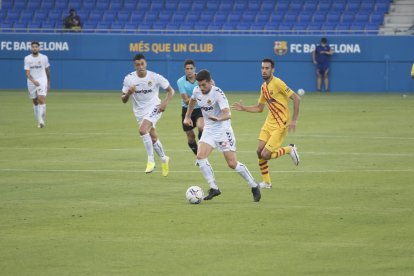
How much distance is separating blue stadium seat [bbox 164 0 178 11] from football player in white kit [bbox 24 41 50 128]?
66.2 feet

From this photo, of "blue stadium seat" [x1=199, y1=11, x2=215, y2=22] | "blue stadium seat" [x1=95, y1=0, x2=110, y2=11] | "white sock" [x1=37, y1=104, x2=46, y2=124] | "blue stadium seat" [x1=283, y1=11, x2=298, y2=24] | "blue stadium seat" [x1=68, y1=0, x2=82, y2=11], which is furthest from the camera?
"blue stadium seat" [x1=68, y1=0, x2=82, y2=11]

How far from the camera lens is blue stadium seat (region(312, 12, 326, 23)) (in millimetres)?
47875

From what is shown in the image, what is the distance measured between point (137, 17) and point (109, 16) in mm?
1453

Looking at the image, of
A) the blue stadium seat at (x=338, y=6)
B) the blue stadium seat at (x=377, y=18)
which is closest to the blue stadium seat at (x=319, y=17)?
the blue stadium seat at (x=338, y=6)

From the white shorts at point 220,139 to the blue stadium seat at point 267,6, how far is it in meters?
34.2

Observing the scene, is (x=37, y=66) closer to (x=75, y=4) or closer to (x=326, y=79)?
(x=326, y=79)

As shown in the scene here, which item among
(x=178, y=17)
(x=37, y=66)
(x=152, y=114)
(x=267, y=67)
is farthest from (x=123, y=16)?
(x=267, y=67)

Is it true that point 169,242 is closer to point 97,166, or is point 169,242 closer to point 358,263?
point 358,263

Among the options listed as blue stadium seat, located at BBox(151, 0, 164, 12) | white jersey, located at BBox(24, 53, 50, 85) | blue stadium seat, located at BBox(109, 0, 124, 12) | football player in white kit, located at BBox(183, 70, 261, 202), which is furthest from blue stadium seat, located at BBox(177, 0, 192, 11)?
football player in white kit, located at BBox(183, 70, 261, 202)

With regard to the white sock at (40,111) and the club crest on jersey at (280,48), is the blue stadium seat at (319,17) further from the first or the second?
the white sock at (40,111)

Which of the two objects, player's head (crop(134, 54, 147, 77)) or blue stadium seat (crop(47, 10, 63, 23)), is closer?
player's head (crop(134, 54, 147, 77))

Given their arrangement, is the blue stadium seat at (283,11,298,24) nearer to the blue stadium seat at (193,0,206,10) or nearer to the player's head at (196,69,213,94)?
the blue stadium seat at (193,0,206,10)

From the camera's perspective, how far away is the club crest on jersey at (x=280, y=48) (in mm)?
46625

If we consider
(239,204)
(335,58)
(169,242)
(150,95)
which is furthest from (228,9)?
(169,242)
